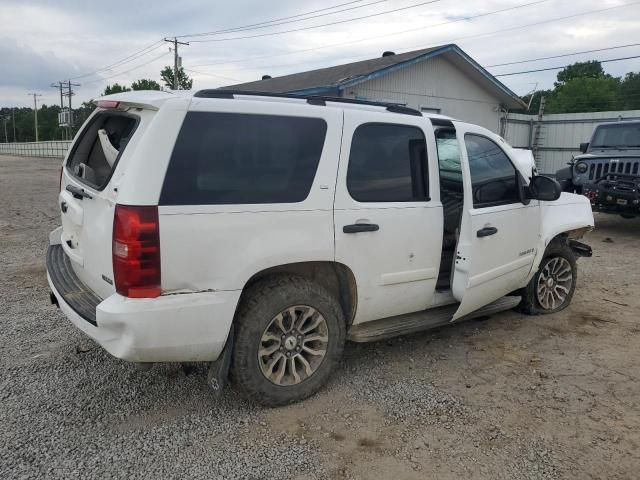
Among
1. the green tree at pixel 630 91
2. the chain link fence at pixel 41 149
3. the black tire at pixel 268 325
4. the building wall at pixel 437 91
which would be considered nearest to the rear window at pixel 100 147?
the black tire at pixel 268 325

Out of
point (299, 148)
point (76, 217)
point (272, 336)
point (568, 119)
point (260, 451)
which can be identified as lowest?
point (260, 451)

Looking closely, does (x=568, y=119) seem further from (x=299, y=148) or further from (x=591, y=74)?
(x=591, y=74)

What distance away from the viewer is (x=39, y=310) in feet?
16.6

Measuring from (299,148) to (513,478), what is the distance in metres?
2.22

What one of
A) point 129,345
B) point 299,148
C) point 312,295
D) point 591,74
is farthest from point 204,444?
point 591,74

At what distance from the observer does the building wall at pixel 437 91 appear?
682 inches

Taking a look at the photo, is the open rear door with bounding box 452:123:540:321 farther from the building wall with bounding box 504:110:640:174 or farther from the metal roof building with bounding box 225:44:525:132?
the building wall with bounding box 504:110:640:174

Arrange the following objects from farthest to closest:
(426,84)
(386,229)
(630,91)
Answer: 1. (630,91)
2. (426,84)
3. (386,229)

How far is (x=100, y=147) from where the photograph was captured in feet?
12.2

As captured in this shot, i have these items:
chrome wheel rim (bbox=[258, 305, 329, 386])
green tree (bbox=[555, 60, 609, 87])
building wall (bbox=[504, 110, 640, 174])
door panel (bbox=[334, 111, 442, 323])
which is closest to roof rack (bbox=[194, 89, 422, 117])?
door panel (bbox=[334, 111, 442, 323])

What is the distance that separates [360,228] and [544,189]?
81.3 inches

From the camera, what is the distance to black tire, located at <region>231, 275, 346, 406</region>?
3.15 m

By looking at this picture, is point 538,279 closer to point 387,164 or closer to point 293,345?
point 387,164

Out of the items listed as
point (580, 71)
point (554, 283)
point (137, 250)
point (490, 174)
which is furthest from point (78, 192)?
point (580, 71)
